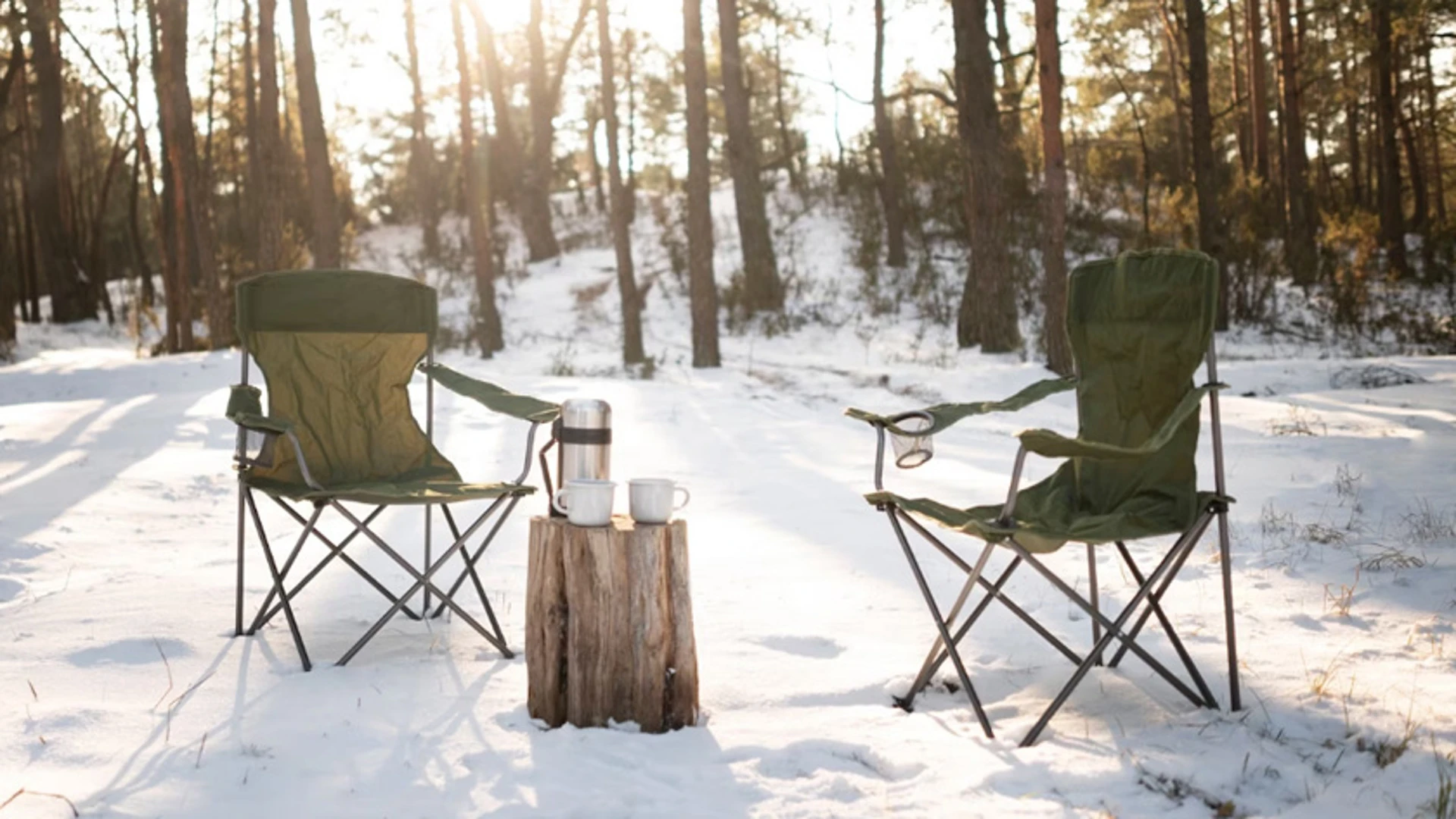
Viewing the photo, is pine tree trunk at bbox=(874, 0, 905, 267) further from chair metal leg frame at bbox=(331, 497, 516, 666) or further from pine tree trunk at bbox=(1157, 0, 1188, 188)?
chair metal leg frame at bbox=(331, 497, 516, 666)

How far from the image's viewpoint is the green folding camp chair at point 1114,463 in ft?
7.84

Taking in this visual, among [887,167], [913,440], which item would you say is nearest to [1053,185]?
[913,440]

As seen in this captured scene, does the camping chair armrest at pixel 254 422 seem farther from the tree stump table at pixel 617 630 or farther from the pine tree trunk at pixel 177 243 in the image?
Answer: the pine tree trunk at pixel 177 243

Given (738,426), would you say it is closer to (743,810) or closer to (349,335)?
(349,335)

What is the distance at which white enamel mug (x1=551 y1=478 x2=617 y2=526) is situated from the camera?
2.46m

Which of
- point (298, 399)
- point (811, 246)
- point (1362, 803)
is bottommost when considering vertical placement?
point (1362, 803)

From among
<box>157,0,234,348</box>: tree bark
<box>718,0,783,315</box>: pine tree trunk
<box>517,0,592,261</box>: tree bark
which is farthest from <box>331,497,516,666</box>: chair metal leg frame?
<box>517,0,592,261</box>: tree bark

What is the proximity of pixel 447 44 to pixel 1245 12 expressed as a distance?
542 inches

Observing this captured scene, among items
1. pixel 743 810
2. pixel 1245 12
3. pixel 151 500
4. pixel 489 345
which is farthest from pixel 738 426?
pixel 1245 12

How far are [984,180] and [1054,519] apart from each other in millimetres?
A: 8487

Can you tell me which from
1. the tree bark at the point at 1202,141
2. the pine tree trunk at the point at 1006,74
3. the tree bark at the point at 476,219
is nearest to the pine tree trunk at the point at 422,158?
the tree bark at the point at 476,219

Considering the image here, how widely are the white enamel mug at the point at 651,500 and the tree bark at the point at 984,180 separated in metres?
8.73

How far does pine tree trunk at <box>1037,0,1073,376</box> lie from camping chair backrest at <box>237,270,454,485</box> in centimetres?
604

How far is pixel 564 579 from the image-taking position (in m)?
2.48
